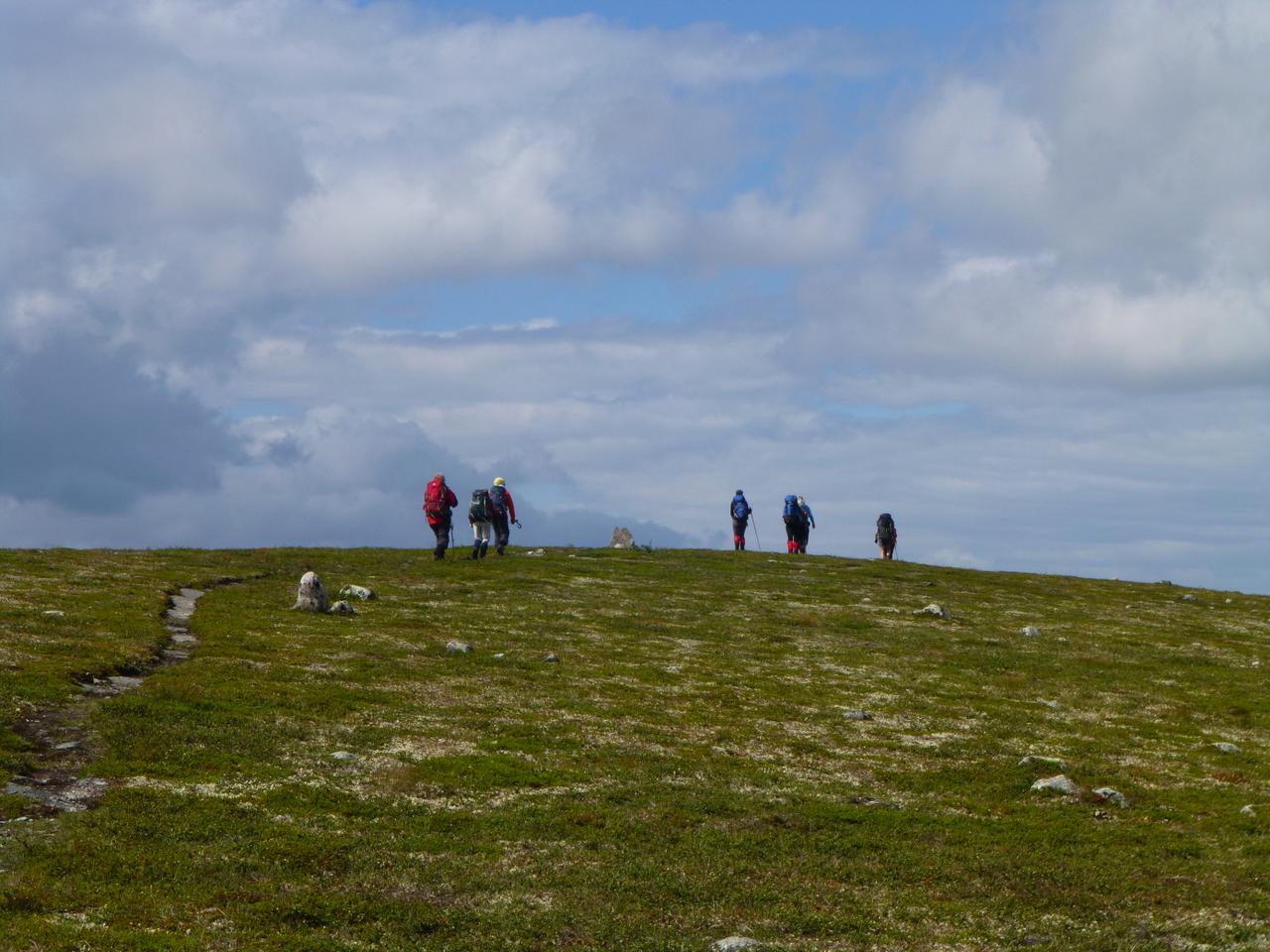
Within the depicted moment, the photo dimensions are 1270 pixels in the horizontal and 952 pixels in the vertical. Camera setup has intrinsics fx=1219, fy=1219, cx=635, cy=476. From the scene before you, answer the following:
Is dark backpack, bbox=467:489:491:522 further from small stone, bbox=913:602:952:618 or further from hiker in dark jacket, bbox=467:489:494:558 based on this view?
small stone, bbox=913:602:952:618

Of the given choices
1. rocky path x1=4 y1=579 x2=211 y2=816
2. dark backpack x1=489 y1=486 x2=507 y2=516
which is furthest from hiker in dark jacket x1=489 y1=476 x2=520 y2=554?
rocky path x1=4 y1=579 x2=211 y2=816

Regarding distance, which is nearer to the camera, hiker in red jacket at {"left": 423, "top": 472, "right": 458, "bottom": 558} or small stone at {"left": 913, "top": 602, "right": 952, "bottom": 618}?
small stone at {"left": 913, "top": 602, "right": 952, "bottom": 618}

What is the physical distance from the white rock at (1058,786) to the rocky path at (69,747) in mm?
20531

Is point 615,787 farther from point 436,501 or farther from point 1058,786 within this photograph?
point 436,501

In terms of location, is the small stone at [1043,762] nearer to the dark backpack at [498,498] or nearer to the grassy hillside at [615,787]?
the grassy hillside at [615,787]

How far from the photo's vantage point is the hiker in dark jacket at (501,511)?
75875mm

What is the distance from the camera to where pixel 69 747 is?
86.8ft

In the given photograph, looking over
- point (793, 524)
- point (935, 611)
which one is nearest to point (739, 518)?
point (793, 524)

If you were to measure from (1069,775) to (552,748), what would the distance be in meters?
12.7

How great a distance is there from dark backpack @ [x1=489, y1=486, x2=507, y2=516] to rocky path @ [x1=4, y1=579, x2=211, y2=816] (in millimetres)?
38212

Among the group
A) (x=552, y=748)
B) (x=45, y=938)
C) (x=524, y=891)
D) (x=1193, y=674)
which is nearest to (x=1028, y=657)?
(x=1193, y=674)

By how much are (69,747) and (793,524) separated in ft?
234

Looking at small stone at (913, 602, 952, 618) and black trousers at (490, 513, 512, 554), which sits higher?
black trousers at (490, 513, 512, 554)

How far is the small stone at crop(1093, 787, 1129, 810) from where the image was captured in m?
27.8
